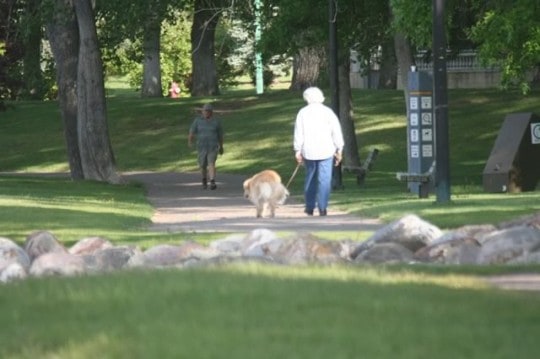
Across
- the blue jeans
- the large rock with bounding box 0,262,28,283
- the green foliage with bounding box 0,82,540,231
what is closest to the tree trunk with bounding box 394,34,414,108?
the green foliage with bounding box 0,82,540,231

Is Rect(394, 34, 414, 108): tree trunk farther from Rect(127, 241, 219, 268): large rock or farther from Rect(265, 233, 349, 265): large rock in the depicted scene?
Rect(127, 241, 219, 268): large rock

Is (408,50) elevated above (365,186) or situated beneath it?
elevated above

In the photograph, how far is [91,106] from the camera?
3597 centimetres

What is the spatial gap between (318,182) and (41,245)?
25.0ft

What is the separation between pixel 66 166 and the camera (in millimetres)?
50500

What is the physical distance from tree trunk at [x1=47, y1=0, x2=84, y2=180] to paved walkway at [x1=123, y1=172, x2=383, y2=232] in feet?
6.68

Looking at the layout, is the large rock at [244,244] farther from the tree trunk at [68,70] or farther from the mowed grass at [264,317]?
the tree trunk at [68,70]

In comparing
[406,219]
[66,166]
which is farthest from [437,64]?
[66,166]

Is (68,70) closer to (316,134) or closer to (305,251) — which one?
(316,134)

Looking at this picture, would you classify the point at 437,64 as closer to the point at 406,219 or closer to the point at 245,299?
the point at 406,219

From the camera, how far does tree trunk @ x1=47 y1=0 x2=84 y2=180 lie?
3806 centimetres

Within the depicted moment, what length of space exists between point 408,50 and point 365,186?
11.3 ft

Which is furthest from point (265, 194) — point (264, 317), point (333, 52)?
point (264, 317)

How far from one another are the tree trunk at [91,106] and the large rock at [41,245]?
19.8 m
